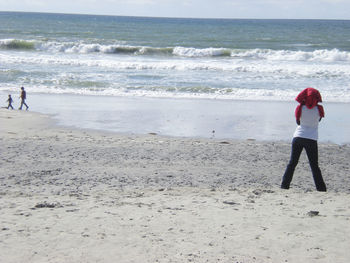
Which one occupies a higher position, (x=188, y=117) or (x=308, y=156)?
(x=308, y=156)

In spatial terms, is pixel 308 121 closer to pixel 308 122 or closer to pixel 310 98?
pixel 308 122

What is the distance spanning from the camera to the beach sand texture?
15.2 feet

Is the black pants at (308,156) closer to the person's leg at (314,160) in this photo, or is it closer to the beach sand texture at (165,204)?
the person's leg at (314,160)

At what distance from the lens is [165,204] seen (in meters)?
6.09

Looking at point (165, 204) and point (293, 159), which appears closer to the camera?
point (165, 204)

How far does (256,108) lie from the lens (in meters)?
16.2

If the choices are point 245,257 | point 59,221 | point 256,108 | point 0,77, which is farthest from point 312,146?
point 0,77

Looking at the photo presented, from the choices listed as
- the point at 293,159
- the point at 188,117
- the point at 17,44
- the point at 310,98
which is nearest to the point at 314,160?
the point at 293,159

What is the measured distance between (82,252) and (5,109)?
11.7 meters

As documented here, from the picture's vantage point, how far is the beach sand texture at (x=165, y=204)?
4621 millimetres

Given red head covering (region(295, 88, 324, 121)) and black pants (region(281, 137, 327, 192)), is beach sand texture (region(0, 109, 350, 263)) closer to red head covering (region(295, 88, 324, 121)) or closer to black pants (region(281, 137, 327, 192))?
black pants (region(281, 137, 327, 192))

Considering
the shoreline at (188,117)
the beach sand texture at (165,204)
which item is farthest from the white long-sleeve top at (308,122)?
the shoreline at (188,117)

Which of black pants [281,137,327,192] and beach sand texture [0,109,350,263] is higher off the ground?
black pants [281,137,327,192]

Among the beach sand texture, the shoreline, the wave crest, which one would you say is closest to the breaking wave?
the wave crest
